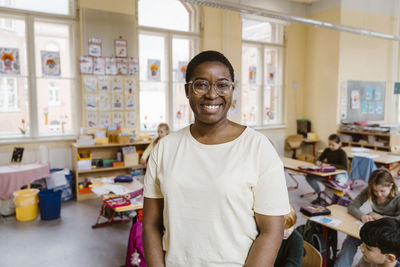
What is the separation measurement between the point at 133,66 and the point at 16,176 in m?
2.79

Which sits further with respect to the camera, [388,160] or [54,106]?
[54,106]

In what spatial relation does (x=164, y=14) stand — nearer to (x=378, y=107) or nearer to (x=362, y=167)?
(x=362, y=167)

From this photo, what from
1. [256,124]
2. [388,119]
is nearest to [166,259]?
[256,124]

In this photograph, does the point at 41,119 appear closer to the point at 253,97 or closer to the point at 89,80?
the point at 89,80

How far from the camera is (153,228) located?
118 cm

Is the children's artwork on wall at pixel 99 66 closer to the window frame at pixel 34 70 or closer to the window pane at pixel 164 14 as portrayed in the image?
the window frame at pixel 34 70

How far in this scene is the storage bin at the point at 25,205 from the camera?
4461 millimetres

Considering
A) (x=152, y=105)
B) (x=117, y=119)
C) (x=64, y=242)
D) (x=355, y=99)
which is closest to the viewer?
(x=64, y=242)

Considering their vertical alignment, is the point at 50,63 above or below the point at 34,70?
above

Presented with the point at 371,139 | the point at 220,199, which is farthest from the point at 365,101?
the point at 220,199

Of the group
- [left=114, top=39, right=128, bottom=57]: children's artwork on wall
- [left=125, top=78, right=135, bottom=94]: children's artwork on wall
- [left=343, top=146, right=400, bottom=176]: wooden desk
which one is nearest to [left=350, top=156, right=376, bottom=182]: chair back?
[left=343, top=146, right=400, bottom=176]: wooden desk

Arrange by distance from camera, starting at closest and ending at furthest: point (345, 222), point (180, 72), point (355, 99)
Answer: point (345, 222) < point (180, 72) < point (355, 99)

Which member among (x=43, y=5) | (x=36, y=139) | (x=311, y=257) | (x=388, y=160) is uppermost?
(x=43, y=5)

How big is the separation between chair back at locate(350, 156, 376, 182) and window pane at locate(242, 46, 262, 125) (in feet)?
10.3
